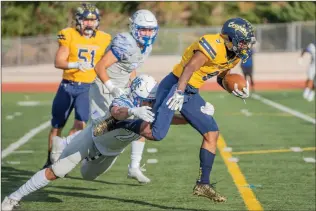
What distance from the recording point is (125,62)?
8836mm

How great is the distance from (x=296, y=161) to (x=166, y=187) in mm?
2383

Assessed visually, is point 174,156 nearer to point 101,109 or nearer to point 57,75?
point 101,109

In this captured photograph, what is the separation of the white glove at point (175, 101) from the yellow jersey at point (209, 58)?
437 mm

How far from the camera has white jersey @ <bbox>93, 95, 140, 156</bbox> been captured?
714cm

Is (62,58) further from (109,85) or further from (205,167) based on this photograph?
(205,167)

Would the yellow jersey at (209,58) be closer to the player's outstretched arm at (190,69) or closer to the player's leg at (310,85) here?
the player's outstretched arm at (190,69)

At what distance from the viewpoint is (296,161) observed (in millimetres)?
10578

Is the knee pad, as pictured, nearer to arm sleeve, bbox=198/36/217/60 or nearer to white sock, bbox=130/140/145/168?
arm sleeve, bbox=198/36/217/60

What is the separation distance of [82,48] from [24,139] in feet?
11.7

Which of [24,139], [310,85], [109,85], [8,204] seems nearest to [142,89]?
[109,85]

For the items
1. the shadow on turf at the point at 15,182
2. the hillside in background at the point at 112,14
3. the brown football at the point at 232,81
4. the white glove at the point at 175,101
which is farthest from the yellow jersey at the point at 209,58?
the hillside in background at the point at 112,14

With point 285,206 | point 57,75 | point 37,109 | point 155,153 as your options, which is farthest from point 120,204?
point 57,75

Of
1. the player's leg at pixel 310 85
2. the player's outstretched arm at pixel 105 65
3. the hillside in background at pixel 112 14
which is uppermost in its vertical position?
the player's outstretched arm at pixel 105 65

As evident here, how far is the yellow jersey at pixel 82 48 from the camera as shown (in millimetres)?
10023
